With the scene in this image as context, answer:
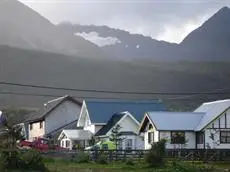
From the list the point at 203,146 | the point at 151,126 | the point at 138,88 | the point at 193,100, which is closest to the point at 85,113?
the point at 151,126

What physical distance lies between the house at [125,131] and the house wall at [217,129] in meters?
9.41

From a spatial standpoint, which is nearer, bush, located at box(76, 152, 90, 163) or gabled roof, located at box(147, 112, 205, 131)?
bush, located at box(76, 152, 90, 163)

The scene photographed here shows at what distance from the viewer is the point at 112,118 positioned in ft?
213

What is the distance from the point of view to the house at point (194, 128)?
52.4 meters

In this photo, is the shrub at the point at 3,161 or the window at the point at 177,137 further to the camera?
the window at the point at 177,137

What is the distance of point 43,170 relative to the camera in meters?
32.0

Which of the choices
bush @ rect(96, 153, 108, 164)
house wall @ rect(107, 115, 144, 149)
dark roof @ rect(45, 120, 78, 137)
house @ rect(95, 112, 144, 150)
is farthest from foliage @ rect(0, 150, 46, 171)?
dark roof @ rect(45, 120, 78, 137)

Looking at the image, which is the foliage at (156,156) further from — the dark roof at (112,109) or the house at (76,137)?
the house at (76,137)

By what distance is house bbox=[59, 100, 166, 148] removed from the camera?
62.0 meters

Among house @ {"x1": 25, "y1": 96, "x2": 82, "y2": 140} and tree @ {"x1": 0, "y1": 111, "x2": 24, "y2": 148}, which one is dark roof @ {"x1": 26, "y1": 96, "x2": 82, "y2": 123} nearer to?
house @ {"x1": 25, "y1": 96, "x2": 82, "y2": 140}

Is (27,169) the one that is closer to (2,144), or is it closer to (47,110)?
(2,144)

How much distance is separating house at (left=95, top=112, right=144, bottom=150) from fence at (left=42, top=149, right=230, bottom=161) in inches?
469

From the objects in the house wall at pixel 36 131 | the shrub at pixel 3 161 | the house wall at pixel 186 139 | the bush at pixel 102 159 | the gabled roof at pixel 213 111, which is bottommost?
the bush at pixel 102 159

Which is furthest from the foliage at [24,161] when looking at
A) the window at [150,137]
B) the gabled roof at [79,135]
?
the gabled roof at [79,135]
